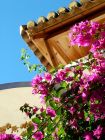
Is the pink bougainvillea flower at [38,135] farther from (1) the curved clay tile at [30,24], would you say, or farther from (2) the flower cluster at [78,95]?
(1) the curved clay tile at [30,24]

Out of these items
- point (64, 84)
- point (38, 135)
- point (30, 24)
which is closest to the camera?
point (38, 135)

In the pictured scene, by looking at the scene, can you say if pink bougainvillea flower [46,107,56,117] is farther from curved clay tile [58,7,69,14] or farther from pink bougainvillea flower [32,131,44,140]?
curved clay tile [58,7,69,14]

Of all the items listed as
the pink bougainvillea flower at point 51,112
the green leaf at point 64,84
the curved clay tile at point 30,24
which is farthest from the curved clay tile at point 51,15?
the pink bougainvillea flower at point 51,112

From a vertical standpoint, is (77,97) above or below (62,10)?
below

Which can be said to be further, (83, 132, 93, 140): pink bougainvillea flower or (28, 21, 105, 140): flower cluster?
(28, 21, 105, 140): flower cluster

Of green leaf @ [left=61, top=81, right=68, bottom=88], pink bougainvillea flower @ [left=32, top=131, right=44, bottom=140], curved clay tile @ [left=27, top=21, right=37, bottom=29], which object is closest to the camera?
pink bougainvillea flower @ [left=32, top=131, right=44, bottom=140]

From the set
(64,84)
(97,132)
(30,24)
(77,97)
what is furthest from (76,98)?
(30,24)

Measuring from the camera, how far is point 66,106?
3.90m

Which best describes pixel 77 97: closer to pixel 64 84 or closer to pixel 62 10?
pixel 64 84

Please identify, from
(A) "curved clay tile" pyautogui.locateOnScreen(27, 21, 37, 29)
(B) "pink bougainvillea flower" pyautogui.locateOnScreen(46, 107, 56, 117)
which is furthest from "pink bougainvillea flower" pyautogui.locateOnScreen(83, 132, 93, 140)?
(A) "curved clay tile" pyautogui.locateOnScreen(27, 21, 37, 29)

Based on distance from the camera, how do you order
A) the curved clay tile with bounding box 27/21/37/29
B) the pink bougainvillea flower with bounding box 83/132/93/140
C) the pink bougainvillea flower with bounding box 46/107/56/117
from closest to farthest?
the pink bougainvillea flower with bounding box 83/132/93/140 → the pink bougainvillea flower with bounding box 46/107/56/117 → the curved clay tile with bounding box 27/21/37/29

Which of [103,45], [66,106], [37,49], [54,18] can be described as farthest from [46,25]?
[66,106]

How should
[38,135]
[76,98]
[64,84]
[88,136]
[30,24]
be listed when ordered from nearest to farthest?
1. [88,136]
2. [38,135]
3. [76,98]
4. [64,84]
5. [30,24]

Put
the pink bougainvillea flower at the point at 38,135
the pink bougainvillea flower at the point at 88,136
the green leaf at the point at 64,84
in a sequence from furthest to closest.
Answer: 1. the green leaf at the point at 64,84
2. the pink bougainvillea flower at the point at 38,135
3. the pink bougainvillea flower at the point at 88,136
